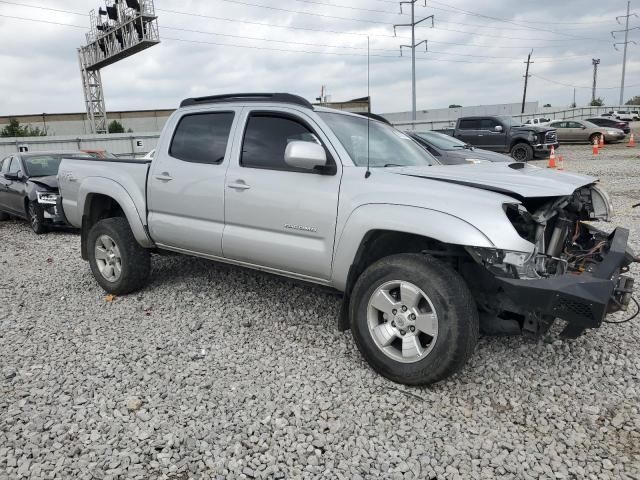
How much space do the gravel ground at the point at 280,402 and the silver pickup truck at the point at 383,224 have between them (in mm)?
390

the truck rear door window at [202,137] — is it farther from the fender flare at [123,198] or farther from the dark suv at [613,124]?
the dark suv at [613,124]

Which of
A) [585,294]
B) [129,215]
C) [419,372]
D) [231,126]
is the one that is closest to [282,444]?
[419,372]

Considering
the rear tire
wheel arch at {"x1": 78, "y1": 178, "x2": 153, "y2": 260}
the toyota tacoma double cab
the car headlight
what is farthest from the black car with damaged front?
the rear tire

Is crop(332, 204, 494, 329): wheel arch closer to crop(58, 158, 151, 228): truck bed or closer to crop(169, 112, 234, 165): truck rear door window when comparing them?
crop(169, 112, 234, 165): truck rear door window

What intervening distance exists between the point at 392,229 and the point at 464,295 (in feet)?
1.98

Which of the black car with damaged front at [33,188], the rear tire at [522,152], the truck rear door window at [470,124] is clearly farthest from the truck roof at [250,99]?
the truck rear door window at [470,124]

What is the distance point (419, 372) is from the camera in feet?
10.3

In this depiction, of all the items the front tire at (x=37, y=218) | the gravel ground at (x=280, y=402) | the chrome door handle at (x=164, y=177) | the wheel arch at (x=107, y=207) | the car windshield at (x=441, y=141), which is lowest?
the gravel ground at (x=280, y=402)

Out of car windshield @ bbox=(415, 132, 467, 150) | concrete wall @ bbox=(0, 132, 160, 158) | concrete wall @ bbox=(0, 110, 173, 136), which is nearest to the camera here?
car windshield @ bbox=(415, 132, 467, 150)

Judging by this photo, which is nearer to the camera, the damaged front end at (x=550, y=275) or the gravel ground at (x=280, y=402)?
the gravel ground at (x=280, y=402)

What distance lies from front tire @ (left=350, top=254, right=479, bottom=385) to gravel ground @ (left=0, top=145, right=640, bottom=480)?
21 centimetres

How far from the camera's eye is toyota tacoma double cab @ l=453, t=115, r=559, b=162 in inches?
773

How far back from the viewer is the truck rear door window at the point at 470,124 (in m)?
20.8

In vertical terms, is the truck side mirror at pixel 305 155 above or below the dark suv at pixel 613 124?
below
